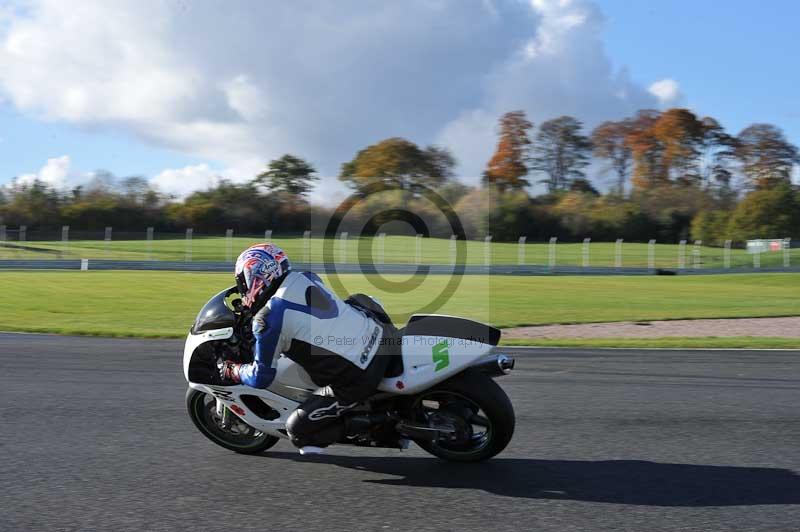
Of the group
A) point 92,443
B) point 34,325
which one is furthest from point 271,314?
point 34,325

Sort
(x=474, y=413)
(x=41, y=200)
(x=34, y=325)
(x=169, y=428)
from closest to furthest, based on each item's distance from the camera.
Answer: (x=474, y=413) < (x=169, y=428) < (x=34, y=325) < (x=41, y=200)

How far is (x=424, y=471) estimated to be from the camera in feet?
18.6

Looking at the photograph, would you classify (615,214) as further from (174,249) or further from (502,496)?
(502,496)

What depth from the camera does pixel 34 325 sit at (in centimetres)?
1681

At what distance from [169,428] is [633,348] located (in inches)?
357

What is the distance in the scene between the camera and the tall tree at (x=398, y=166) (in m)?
53.8

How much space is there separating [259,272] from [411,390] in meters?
1.31

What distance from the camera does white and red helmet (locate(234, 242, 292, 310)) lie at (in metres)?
5.45

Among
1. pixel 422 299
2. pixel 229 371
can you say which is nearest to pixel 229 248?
pixel 422 299

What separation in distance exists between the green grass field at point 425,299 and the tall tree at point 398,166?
18.1 metres

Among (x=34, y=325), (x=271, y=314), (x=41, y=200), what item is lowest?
(x=34, y=325)

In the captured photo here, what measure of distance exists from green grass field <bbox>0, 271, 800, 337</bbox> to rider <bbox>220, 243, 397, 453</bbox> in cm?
967

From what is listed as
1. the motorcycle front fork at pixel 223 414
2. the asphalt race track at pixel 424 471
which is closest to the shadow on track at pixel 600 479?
the asphalt race track at pixel 424 471

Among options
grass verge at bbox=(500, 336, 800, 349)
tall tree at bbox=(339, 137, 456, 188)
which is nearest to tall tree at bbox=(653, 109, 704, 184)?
tall tree at bbox=(339, 137, 456, 188)
